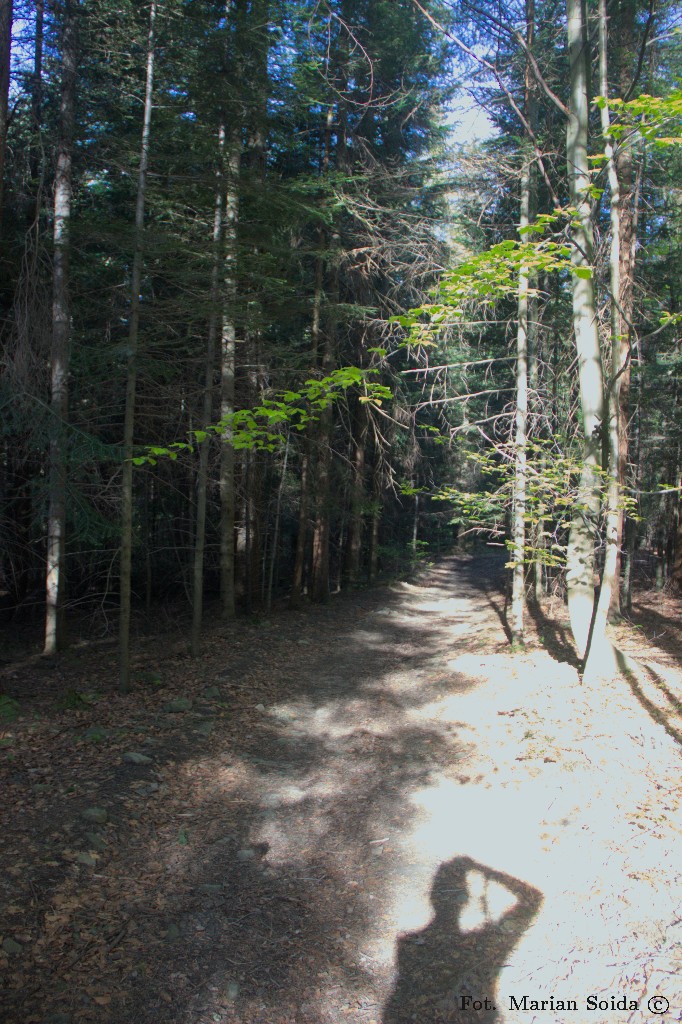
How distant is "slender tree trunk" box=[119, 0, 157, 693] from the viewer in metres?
7.91

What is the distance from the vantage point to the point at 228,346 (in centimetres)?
1131

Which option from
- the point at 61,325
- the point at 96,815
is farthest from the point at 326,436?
the point at 96,815

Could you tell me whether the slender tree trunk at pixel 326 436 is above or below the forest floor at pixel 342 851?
above

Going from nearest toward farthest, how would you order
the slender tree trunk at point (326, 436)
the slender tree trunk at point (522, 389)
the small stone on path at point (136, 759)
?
1. the small stone on path at point (136, 759)
2. the slender tree trunk at point (522, 389)
3. the slender tree trunk at point (326, 436)

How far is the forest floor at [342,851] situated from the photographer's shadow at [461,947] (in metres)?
0.01

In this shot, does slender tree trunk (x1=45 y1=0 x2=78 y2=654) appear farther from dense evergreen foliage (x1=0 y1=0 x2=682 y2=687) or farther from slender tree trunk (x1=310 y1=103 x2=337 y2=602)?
slender tree trunk (x1=310 y1=103 x2=337 y2=602)

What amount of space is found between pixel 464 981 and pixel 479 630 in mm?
9875

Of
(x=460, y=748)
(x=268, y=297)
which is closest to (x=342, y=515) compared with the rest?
(x=268, y=297)

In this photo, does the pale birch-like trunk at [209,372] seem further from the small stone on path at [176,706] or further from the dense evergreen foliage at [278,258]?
the small stone on path at [176,706]

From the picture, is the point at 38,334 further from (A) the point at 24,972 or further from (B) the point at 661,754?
(B) the point at 661,754

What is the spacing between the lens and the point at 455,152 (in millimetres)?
11430

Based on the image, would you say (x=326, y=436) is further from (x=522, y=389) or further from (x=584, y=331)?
(x=584, y=331)

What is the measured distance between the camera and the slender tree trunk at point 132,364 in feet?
26.0

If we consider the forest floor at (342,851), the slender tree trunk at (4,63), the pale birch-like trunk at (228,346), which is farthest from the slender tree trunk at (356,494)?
the slender tree trunk at (4,63)
